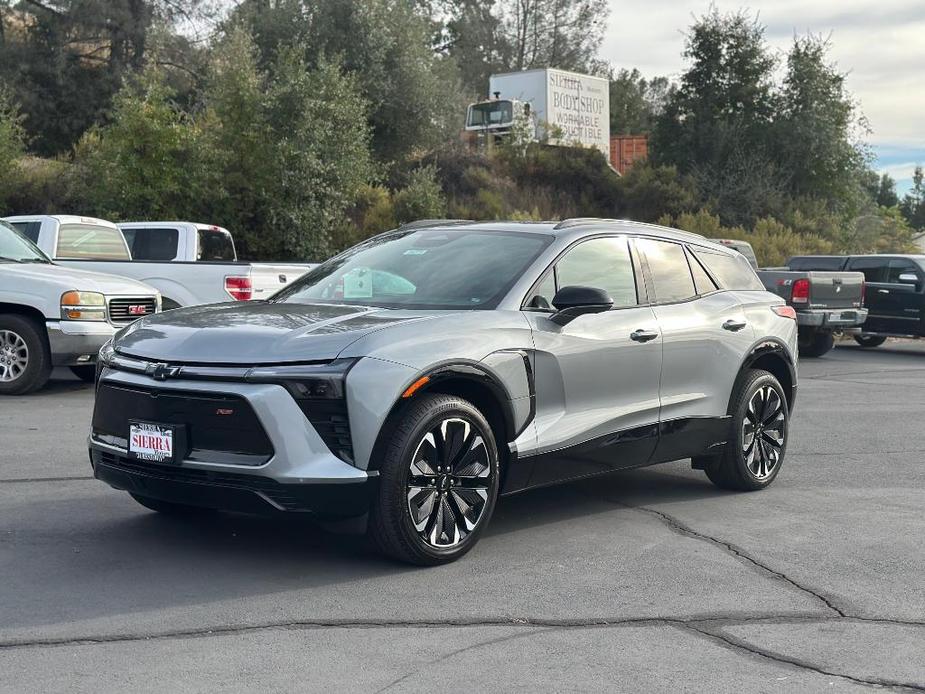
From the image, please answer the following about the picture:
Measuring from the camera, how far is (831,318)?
20.5 metres

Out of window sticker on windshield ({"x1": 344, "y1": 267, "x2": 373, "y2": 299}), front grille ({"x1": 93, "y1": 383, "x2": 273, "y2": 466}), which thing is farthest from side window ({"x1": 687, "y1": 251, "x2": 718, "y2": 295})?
front grille ({"x1": 93, "y1": 383, "x2": 273, "y2": 466})

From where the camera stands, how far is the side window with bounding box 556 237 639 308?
7070 mm

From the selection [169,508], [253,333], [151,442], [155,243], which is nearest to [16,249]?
[155,243]

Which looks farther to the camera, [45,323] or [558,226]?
[45,323]

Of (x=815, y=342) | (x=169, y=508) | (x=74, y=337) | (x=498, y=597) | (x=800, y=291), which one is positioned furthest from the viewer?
(x=815, y=342)

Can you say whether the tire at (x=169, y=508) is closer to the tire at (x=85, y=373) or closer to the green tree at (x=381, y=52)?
the tire at (x=85, y=373)

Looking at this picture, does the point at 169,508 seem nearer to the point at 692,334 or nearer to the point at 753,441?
the point at 692,334

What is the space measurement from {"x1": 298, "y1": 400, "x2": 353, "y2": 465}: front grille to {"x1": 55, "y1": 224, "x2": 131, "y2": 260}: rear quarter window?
34.2 feet

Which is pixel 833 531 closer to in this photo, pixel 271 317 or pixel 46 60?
pixel 271 317

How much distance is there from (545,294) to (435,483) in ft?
4.76

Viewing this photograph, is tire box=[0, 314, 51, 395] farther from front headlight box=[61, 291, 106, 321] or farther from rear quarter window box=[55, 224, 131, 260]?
rear quarter window box=[55, 224, 131, 260]

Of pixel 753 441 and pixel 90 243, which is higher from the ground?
pixel 90 243

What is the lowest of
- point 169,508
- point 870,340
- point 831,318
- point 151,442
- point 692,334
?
point 870,340

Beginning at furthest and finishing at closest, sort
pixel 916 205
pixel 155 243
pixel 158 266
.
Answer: pixel 916 205 < pixel 155 243 < pixel 158 266
